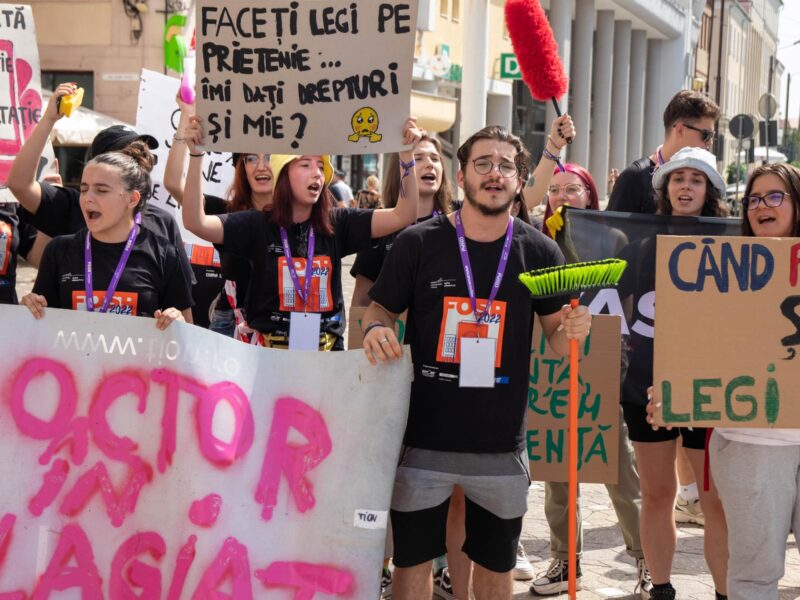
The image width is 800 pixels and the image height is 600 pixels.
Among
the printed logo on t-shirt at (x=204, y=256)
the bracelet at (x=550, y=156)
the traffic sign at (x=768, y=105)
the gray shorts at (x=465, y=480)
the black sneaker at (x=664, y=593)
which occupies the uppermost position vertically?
the traffic sign at (x=768, y=105)

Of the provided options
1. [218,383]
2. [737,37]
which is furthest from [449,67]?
[737,37]

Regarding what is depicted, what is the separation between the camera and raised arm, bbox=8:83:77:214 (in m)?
5.15

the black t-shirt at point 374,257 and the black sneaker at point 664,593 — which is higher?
the black t-shirt at point 374,257

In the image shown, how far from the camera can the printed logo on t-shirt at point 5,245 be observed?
5520 mm

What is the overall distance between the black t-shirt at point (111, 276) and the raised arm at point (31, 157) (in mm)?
707

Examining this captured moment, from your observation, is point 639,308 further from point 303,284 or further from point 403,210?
point 303,284

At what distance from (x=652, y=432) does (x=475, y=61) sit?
96.5ft

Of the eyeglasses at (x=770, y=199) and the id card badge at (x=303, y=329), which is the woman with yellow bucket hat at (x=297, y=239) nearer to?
the id card badge at (x=303, y=329)

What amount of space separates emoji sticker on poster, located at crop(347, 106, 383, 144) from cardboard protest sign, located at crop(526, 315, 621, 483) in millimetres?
1172

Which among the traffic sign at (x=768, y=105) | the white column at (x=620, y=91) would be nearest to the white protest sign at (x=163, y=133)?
the traffic sign at (x=768, y=105)

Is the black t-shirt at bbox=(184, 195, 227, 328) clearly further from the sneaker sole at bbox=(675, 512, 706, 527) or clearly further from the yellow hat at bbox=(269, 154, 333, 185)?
the sneaker sole at bbox=(675, 512, 706, 527)

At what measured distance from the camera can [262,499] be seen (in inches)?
161

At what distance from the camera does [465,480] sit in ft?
13.3

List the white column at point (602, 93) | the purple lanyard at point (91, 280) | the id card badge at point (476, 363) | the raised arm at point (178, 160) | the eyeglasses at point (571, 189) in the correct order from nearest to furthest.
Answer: the id card badge at point (476, 363), the purple lanyard at point (91, 280), the raised arm at point (178, 160), the eyeglasses at point (571, 189), the white column at point (602, 93)
